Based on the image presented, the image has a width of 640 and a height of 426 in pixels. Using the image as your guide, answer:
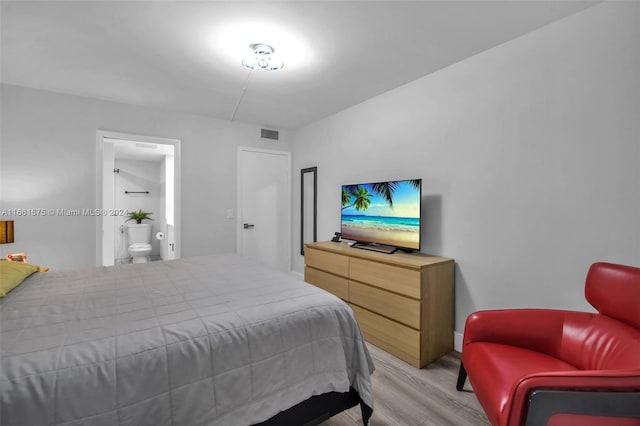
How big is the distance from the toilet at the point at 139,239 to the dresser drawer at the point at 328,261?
3.90 meters

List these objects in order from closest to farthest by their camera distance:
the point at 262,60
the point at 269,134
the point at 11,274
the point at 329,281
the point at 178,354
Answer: the point at 178,354 → the point at 11,274 → the point at 262,60 → the point at 329,281 → the point at 269,134

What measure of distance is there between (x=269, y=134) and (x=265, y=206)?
3.72 feet

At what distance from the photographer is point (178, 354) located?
1.19m

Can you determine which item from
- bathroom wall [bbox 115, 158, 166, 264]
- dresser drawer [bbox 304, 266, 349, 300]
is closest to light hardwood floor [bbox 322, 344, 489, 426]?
dresser drawer [bbox 304, 266, 349, 300]

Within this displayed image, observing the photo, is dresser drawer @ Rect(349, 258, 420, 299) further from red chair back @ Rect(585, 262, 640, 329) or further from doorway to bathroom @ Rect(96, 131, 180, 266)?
doorway to bathroom @ Rect(96, 131, 180, 266)

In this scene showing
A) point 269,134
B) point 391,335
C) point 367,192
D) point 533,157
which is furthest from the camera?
point 269,134

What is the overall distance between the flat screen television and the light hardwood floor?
3.28ft

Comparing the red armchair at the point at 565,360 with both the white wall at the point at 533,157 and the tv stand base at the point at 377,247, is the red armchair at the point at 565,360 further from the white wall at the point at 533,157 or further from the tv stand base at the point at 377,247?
the tv stand base at the point at 377,247

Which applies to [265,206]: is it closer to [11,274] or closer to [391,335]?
[391,335]

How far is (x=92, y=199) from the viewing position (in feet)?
11.1

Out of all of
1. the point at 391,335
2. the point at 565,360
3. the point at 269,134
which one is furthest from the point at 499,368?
the point at 269,134

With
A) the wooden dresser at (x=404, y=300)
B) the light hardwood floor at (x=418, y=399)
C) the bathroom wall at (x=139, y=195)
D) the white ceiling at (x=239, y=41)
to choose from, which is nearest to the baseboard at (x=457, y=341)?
the wooden dresser at (x=404, y=300)

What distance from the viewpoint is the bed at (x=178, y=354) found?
1021 mm

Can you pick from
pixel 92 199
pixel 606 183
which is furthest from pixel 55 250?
pixel 606 183
